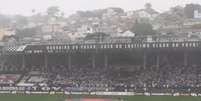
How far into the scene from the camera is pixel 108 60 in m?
42.4

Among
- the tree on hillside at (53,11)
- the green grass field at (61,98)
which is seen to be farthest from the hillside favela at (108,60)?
the tree on hillside at (53,11)

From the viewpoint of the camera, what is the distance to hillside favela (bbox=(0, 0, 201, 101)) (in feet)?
115

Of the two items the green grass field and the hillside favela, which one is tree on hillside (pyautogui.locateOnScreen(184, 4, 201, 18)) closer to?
the hillside favela

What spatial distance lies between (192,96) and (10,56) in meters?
18.5

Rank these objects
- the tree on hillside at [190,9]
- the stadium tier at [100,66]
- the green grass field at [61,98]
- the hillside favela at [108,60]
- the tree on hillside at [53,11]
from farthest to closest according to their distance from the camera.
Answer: the tree on hillside at [53,11] → the tree on hillside at [190,9] → the stadium tier at [100,66] → the hillside favela at [108,60] → the green grass field at [61,98]

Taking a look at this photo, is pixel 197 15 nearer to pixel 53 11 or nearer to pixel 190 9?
pixel 190 9

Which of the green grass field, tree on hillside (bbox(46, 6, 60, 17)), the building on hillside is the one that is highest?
tree on hillside (bbox(46, 6, 60, 17))

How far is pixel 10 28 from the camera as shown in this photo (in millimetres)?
54094

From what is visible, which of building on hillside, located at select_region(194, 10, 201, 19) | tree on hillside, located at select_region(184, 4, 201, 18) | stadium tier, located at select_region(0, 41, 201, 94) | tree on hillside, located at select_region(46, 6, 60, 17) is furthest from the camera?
tree on hillside, located at select_region(46, 6, 60, 17)

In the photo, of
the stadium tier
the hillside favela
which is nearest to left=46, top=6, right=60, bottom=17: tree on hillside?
the hillside favela

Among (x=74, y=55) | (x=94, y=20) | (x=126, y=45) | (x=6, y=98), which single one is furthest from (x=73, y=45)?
(x=94, y=20)

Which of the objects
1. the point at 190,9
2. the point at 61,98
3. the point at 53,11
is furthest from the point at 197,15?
the point at 61,98

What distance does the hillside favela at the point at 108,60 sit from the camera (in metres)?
35.0

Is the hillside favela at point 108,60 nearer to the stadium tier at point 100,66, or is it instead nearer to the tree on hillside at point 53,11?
the stadium tier at point 100,66
